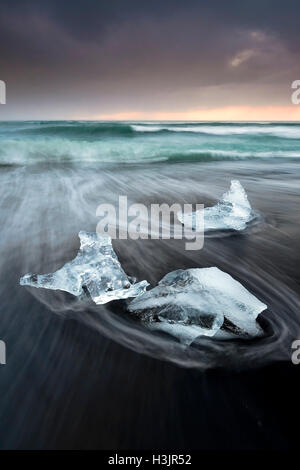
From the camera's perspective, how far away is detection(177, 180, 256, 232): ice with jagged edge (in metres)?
3.14

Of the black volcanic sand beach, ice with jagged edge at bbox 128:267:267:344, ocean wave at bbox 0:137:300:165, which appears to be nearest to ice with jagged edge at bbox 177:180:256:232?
the black volcanic sand beach

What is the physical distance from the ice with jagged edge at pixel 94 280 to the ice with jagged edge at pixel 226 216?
1384mm

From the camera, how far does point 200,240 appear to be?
2898 mm

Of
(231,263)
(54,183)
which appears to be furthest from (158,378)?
(54,183)

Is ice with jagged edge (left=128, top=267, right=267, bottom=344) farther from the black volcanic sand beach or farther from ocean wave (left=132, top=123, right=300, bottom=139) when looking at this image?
ocean wave (left=132, top=123, right=300, bottom=139)

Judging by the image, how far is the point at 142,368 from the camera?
1.43m

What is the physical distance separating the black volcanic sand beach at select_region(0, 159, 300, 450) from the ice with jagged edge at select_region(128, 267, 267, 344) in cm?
7

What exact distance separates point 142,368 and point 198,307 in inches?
18.0

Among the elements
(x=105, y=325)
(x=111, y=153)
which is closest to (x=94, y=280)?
(x=105, y=325)

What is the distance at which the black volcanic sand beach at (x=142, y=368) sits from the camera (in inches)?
45.1

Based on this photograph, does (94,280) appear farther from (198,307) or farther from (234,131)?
(234,131)

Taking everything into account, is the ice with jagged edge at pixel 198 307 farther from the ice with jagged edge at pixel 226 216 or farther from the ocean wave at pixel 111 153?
the ocean wave at pixel 111 153

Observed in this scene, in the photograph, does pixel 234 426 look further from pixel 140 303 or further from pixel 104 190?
pixel 104 190
